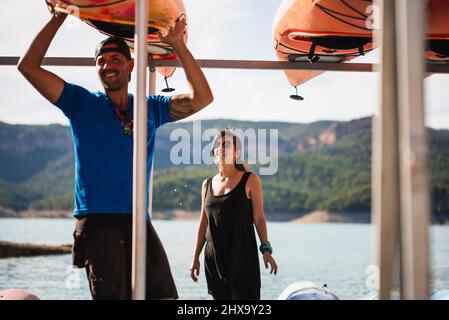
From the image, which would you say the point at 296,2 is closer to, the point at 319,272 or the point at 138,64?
the point at 138,64

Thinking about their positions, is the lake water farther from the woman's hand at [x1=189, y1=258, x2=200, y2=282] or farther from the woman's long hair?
the woman's long hair

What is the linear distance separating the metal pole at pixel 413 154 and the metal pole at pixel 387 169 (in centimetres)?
3

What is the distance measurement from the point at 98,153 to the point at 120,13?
0.78 meters

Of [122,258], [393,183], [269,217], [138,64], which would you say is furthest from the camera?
[269,217]

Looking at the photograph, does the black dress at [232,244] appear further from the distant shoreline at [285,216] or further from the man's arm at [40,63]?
the distant shoreline at [285,216]

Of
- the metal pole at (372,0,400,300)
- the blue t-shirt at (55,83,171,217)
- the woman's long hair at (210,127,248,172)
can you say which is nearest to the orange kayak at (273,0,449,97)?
the woman's long hair at (210,127,248,172)

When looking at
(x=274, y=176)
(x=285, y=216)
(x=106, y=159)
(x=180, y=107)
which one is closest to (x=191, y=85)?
(x=180, y=107)

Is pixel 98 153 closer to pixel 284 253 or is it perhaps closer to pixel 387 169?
pixel 387 169

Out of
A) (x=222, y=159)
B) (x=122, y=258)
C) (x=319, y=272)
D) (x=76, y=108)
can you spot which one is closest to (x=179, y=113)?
(x=76, y=108)

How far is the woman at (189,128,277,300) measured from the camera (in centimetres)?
289

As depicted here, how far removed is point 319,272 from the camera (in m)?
22.6

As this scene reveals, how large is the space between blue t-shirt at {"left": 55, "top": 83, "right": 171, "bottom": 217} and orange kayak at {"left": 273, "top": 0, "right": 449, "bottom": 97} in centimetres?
127

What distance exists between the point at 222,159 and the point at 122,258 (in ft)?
4.06

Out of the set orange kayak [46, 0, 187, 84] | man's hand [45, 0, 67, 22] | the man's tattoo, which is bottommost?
the man's tattoo
